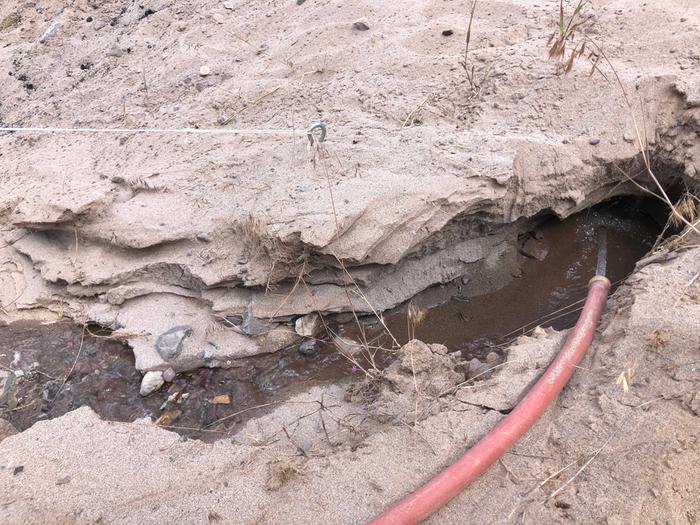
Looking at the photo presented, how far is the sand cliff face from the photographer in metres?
2.42

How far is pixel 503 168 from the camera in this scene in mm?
2402

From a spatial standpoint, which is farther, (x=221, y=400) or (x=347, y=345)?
(x=347, y=345)

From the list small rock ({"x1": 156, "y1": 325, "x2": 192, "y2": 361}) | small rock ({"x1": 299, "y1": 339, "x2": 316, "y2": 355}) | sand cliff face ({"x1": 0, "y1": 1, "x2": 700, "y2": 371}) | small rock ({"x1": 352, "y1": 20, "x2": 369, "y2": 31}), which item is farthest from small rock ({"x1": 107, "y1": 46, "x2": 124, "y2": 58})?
small rock ({"x1": 299, "y1": 339, "x2": 316, "y2": 355})

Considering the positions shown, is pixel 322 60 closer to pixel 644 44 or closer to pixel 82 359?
pixel 644 44

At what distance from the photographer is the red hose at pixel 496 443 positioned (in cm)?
145

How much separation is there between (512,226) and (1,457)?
2510mm

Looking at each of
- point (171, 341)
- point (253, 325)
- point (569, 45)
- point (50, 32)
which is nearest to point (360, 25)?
point (569, 45)

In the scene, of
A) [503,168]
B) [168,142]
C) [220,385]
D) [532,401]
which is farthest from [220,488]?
[168,142]

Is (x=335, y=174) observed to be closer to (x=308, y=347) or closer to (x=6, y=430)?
(x=308, y=347)

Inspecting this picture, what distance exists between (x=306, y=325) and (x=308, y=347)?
0.36ft

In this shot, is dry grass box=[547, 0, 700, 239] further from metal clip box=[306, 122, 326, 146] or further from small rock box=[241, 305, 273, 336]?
small rock box=[241, 305, 273, 336]

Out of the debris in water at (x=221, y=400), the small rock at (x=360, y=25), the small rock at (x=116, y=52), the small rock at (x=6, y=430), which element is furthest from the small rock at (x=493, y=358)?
the small rock at (x=116, y=52)

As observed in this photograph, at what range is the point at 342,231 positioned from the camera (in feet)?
7.45

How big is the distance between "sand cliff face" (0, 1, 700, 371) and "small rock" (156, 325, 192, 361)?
1.0 inches
